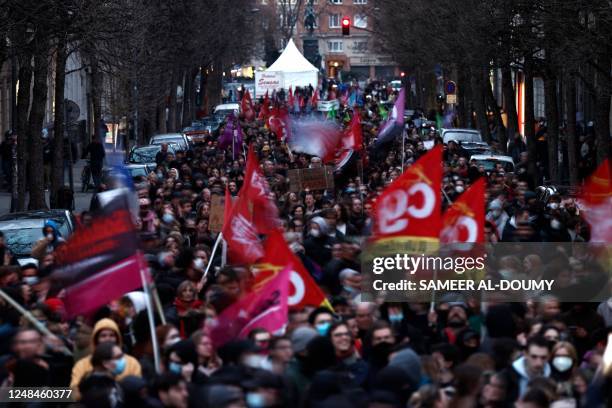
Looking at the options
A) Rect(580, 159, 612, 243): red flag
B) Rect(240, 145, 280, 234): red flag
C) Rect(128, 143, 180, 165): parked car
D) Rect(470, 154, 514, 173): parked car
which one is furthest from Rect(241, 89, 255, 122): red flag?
Rect(580, 159, 612, 243): red flag

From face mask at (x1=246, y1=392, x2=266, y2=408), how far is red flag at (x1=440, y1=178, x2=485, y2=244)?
613 centimetres

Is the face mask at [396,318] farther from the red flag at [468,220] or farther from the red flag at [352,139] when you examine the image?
the red flag at [352,139]

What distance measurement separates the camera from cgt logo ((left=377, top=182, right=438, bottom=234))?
13.4 m

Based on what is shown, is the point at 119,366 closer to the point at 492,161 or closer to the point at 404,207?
the point at 404,207

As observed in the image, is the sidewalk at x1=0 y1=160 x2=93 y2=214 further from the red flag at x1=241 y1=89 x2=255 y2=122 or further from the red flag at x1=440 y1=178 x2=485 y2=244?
the red flag at x1=440 y1=178 x2=485 y2=244

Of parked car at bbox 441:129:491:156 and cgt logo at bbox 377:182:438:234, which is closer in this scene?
cgt logo at bbox 377:182:438:234

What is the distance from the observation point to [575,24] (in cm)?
2716

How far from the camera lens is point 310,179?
78.1ft

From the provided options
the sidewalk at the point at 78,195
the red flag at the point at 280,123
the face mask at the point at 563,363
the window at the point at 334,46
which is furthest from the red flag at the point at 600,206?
the window at the point at 334,46

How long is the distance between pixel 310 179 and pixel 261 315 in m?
13.1

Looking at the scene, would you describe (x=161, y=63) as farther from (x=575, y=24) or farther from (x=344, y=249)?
(x=344, y=249)

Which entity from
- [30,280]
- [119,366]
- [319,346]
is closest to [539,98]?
[30,280]

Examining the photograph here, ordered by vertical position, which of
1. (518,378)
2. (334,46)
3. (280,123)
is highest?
(334,46)

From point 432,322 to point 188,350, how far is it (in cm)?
311
